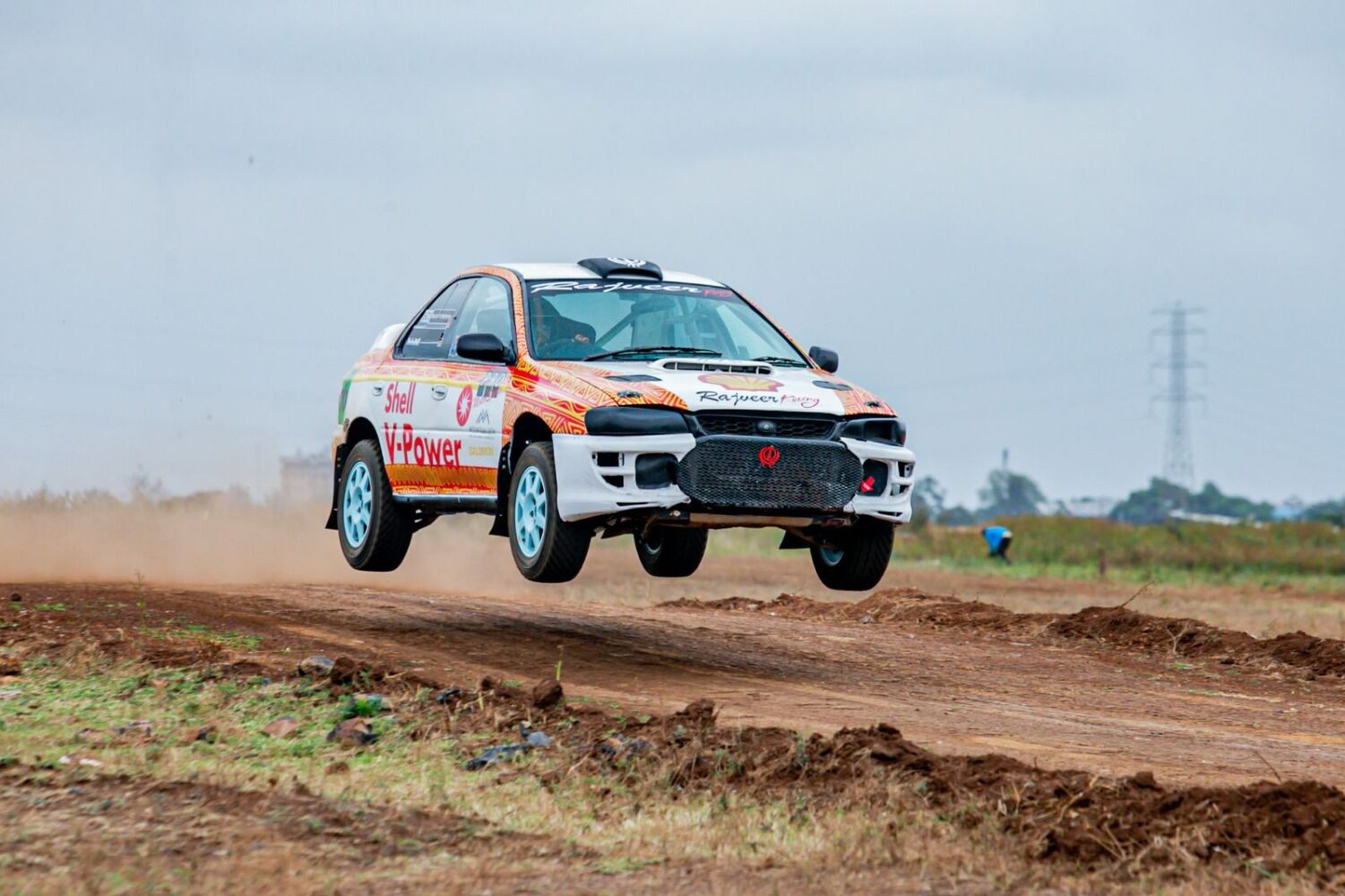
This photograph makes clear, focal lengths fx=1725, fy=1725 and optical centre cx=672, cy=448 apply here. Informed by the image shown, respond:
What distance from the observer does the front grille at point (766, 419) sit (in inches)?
384

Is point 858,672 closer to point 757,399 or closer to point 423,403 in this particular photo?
point 757,399

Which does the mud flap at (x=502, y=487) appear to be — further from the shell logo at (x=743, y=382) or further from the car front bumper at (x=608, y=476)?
the shell logo at (x=743, y=382)

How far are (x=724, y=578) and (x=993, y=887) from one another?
923 inches

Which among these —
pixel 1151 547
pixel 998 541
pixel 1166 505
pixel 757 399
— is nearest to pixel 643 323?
pixel 757 399

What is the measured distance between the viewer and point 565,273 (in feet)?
37.3

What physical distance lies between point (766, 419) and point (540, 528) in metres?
1.46

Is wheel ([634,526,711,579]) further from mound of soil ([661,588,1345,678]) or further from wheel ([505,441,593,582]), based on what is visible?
mound of soil ([661,588,1345,678])

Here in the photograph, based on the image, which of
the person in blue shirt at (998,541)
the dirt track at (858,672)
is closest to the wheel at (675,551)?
the dirt track at (858,672)

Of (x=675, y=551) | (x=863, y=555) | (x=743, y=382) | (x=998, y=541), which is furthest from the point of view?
(x=998, y=541)

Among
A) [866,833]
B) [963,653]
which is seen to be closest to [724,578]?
[963,653]

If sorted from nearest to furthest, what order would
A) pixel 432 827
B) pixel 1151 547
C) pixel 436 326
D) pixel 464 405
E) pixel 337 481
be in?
1. pixel 432 827
2. pixel 464 405
3. pixel 436 326
4. pixel 337 481
5. pixel 1151 547

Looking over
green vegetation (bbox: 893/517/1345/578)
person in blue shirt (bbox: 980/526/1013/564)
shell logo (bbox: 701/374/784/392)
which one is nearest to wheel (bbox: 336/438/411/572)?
shell logo (bbox: 701/374/784/392)

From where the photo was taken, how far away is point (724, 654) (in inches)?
458

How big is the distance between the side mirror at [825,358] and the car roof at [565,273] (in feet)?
2.88
